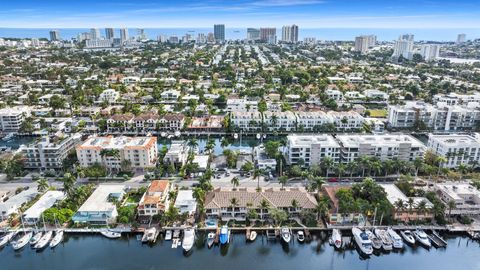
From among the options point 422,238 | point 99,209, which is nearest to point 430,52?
point 422,238

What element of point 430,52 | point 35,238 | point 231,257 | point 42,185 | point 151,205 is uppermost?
point 430,52

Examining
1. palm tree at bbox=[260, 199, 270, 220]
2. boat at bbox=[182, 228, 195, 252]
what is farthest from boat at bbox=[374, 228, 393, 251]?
boat at bbox=[182, 228, 195, 252]

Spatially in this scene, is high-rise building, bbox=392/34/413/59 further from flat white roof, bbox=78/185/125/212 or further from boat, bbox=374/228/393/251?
flat white roof, bbox=78/185/125/212

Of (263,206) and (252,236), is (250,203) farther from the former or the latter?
(252,236)

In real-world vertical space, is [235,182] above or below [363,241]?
above

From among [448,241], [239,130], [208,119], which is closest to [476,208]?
[448,241]

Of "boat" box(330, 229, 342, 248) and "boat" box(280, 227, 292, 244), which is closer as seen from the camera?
"boat" box(330, 229, 342, 248)

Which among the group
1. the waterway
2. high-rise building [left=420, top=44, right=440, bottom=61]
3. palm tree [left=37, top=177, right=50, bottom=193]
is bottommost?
the waterway
